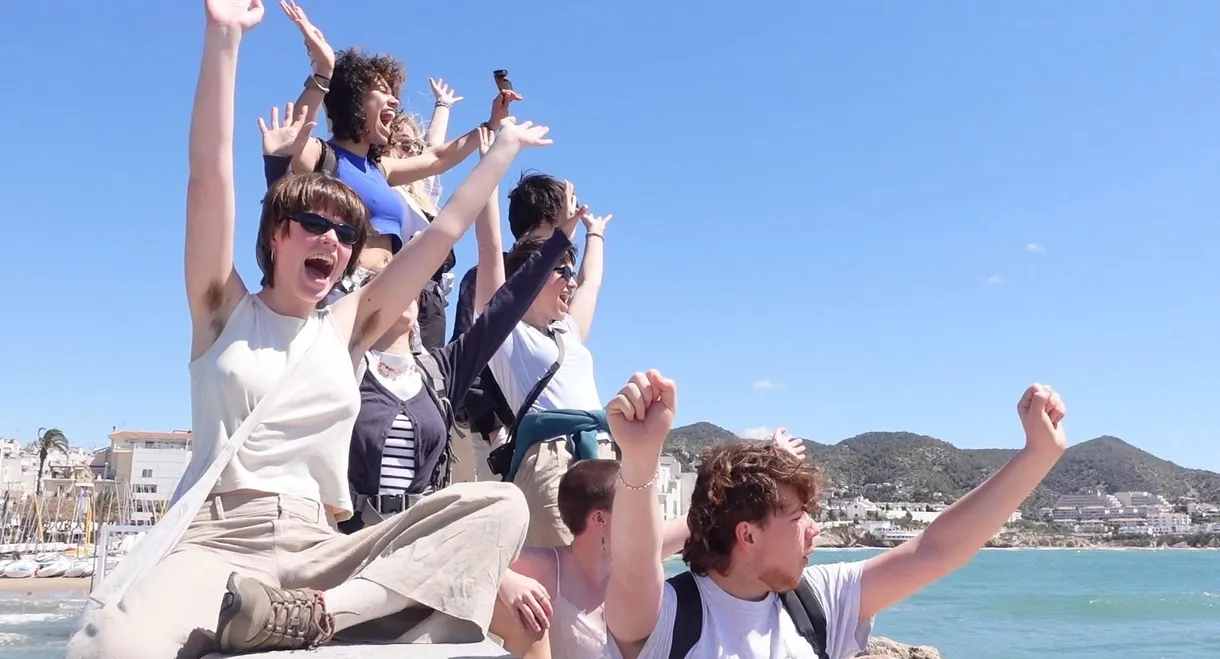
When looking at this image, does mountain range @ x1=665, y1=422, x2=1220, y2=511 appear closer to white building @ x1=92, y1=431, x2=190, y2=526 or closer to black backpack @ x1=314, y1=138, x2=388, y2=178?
white building @ x1=92, y1=431, x2=190, y2=526

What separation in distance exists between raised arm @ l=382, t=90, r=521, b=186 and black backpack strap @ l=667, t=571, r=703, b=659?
104 inches

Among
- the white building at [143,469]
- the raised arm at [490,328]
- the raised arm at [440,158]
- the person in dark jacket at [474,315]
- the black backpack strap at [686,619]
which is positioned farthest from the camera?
the white building at [143,469]

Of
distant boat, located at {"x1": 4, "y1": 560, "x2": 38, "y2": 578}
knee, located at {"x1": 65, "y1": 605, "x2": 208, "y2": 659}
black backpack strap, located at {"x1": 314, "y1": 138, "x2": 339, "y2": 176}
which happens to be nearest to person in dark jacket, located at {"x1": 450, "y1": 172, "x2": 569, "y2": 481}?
black backpack strap, located at {"x1": 314, "y1": 138, "x2": 339, "y2": 176}

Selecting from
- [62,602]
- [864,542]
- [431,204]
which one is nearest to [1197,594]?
[62,602]

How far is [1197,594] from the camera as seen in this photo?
51.8 m

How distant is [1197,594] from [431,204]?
58.1 m

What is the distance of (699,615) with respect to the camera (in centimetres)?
252

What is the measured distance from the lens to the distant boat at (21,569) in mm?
49544

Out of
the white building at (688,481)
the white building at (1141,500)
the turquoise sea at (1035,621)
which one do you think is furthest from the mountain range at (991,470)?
the white building at (688,481)

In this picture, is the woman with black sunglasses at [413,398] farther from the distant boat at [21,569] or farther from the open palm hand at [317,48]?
the distant boat at [21,569]

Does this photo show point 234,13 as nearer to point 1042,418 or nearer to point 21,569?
point 1042,418

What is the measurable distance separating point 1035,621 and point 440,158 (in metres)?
36.6

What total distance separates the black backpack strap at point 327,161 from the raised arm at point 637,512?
219cm

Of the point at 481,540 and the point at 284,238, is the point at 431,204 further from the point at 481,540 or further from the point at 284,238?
the point at 481,540
